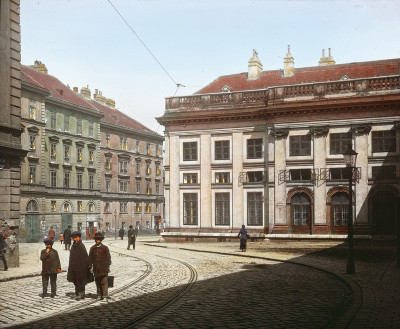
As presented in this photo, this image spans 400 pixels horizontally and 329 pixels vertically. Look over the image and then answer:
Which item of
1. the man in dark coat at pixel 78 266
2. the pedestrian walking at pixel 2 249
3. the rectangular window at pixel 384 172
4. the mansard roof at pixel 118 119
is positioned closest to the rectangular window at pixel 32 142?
the mansard roof at pixel 118 119

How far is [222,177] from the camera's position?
39.7 meters

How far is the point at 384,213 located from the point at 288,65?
15153 millimetres

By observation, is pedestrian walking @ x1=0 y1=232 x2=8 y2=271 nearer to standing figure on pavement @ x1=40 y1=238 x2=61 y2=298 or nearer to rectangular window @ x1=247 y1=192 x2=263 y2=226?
standing figure on pavement @ x1=40 y1=238 x2=61 y2=298

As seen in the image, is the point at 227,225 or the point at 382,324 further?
the point at 227,225

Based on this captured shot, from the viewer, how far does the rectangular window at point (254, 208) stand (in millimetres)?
38438

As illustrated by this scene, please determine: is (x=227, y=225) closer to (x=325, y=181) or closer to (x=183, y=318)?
(x=325, y=181)

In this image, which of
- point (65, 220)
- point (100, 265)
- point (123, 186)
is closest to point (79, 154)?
point (65, 220)

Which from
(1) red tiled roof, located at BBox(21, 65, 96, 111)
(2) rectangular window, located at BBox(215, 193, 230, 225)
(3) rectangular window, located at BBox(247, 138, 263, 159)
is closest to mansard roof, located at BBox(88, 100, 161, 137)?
(1) red tiled roof, located at BBox(21, 65, 96, 111)

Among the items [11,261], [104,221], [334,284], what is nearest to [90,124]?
[104,221]

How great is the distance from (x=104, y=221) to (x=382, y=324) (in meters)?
53.0

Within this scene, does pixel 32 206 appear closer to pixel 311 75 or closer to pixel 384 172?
pixel 311 75

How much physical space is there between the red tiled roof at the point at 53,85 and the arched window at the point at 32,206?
35.2 ft

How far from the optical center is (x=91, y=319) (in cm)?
1020

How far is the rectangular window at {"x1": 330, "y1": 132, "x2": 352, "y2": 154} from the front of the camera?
36.2 metres
